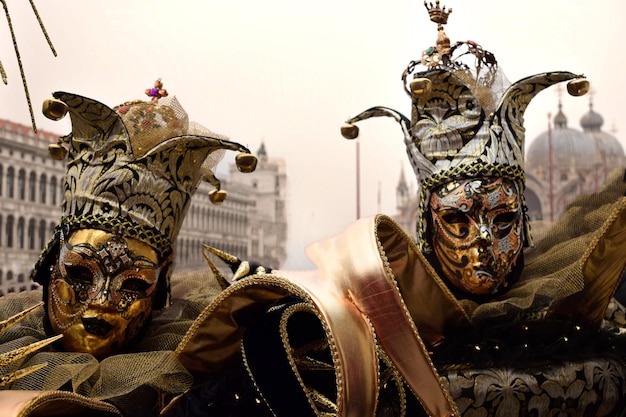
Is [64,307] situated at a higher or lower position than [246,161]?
lower

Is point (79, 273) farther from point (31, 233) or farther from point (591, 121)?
point (591, 121)

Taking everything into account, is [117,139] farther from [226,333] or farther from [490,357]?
[490,357]

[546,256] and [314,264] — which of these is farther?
[546,256]

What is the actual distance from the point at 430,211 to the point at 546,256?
0.31 metres

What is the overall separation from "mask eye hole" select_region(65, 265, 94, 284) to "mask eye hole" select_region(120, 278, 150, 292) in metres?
0.08

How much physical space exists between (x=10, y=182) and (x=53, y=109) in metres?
21.2

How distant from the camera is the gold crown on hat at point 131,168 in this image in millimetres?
1891

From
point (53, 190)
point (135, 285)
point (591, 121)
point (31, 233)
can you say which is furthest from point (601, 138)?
point (135, 285)

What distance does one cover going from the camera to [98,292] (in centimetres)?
181

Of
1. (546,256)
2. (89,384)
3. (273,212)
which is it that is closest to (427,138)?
(546,256)

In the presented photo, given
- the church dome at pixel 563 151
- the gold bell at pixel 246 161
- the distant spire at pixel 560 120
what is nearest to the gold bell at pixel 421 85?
the gold bell at pixel 246 161

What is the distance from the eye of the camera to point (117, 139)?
6.38 feet

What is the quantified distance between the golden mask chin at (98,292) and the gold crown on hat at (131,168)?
49 mm

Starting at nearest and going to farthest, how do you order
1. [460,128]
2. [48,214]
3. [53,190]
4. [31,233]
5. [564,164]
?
1. [460,128]
2. [31,233]
3. [48,214]
4. [53,190]
5. [564,164]
